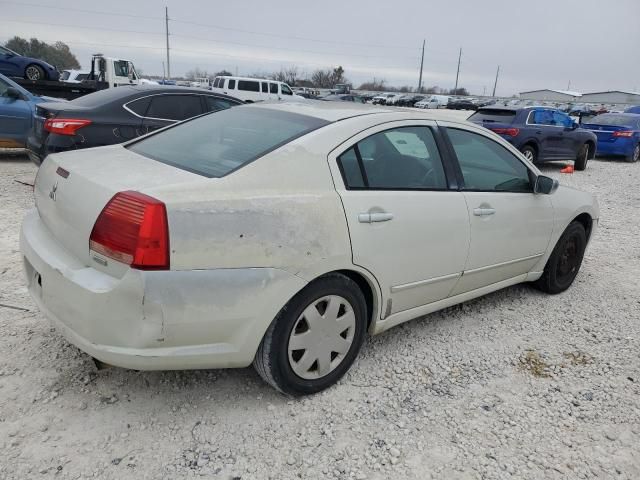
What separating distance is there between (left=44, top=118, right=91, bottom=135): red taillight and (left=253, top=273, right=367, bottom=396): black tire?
4.79 metres

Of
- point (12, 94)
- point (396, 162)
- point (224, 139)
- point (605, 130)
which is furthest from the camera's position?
point (605, 130)

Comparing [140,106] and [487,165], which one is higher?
[140,106]

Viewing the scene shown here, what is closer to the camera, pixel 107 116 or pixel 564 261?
pixel 564 261

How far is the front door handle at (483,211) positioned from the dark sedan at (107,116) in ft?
15.8

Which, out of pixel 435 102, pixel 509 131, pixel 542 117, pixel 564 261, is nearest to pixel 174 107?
pixel 564 261

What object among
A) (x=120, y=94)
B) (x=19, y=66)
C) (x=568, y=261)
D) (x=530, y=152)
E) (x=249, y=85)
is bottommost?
(x=568, y=261)

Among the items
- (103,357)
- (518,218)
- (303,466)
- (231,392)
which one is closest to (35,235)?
(103,357)

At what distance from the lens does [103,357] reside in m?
2.17

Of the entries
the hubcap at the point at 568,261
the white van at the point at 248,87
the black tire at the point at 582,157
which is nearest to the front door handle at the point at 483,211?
the hubcap at the point at 568,261

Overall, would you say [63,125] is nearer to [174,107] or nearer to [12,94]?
[174,107]

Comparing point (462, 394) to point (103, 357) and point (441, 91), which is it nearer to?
point (103, 357)

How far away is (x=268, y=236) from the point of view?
2258 millimetres

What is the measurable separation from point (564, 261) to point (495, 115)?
8.39m

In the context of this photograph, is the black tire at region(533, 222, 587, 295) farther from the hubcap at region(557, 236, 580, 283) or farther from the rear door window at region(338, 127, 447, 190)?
the rear door window at region(338, 127, 447, 190)
